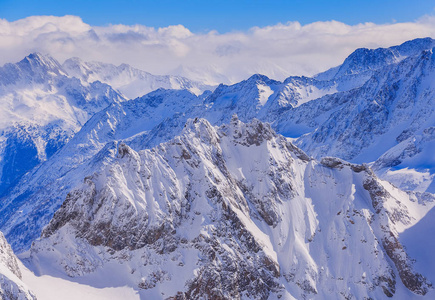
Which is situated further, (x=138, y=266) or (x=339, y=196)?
(x=339, y=196)

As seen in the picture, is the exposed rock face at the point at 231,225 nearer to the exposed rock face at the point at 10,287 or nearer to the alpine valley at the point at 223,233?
the alpine valley at the point at 223,233

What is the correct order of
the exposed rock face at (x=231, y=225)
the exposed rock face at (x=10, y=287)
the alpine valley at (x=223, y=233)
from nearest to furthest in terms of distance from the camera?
the exposed rock face at (x=10, y=287), the alpine valley at (x=223, y=233), the exposed rock face at (x=231, y=225)

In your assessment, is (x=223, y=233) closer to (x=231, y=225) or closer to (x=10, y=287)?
Result: (x=231, y=225)

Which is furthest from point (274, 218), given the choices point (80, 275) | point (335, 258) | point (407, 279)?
point (80, 275)

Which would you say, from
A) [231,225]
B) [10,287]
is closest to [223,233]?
[231,225]

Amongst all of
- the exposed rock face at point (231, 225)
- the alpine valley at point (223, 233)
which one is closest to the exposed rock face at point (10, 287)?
the alpine valley at point (223, 233)

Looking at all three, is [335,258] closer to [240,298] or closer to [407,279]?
[407,279]

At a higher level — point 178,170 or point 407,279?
point 178,170

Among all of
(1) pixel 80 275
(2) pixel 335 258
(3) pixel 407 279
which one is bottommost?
(3) pixel 407 279
